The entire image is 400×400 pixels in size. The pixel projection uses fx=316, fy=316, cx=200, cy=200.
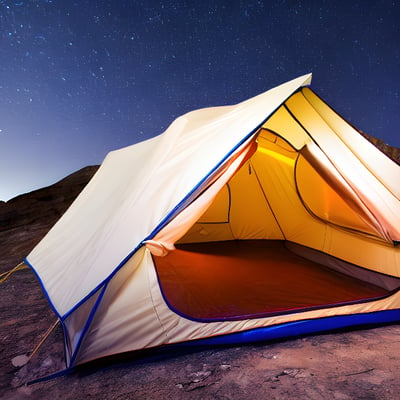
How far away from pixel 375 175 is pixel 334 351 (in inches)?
49.2

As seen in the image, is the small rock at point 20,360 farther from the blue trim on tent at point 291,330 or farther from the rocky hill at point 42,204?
the rocky hill at point 42,204

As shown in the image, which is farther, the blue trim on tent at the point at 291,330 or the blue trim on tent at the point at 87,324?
the blue trim on tent at the point at 291,330

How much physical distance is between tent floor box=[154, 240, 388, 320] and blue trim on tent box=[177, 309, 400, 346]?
0.10 metres

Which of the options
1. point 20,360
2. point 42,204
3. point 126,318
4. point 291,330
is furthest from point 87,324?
point 42,204

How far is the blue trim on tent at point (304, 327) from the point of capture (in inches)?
79.5

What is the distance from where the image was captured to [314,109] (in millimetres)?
2402

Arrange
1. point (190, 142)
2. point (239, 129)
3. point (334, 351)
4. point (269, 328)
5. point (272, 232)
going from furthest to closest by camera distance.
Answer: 1. point (272, 232)
2. point (190, 142)
3. point (239, 129)
4. point (269, 328)
5. point (334, 351)

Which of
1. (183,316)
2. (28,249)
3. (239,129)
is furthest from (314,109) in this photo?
(28,249)

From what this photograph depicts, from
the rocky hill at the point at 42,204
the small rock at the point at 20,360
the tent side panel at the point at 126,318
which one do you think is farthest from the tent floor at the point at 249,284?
the rocky hill at the point at 42,204

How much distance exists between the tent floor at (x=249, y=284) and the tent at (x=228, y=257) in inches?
0.6

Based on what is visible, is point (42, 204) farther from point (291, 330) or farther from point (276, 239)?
point (291, 330)

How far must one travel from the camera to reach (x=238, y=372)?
5.59 feet

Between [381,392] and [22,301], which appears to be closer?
[381,392]

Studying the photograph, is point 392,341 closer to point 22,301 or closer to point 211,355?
point 211,355
